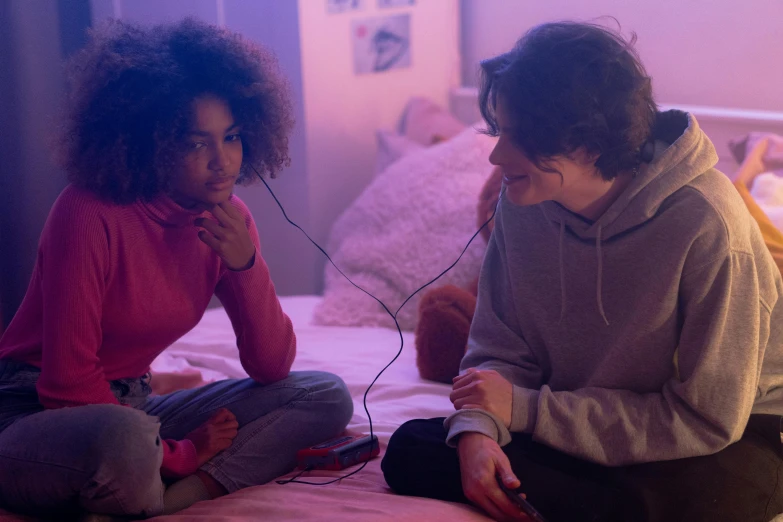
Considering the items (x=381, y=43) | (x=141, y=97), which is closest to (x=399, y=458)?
(x=141, y=97)

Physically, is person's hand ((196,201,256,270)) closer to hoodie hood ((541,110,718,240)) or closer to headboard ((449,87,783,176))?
hoodie hood ((541,110,718,240))

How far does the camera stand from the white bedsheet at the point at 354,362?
5.03ft

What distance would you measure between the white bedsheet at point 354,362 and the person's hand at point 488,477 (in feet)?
0.98

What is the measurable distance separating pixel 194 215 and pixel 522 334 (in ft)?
1.80

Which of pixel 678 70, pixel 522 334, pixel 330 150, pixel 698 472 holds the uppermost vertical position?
pixel 678 70

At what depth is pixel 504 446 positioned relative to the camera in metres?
1.21

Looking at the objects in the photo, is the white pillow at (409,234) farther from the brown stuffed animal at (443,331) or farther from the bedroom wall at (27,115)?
the bedroom wall at (27,115)

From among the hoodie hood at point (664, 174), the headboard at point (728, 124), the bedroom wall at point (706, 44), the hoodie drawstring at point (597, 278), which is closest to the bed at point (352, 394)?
the hoodie drawstring at point (597, 278)

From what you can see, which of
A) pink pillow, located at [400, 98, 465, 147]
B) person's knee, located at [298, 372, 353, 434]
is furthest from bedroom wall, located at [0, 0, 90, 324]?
pink pillow, located at [400, 98, 465, 147]

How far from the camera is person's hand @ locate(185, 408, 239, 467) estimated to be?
1.30m

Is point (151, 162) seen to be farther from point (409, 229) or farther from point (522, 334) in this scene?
point (409, 229)

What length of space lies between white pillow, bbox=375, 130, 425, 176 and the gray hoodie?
45.3 inches

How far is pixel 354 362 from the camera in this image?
70.0 inches

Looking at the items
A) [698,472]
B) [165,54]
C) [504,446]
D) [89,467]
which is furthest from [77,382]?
[698,472]
